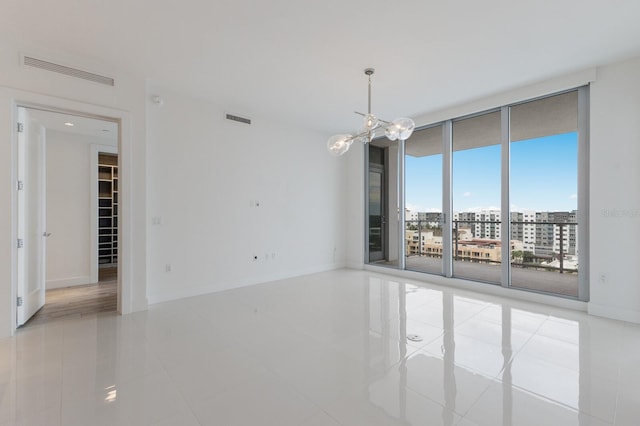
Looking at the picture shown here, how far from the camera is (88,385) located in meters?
2.14

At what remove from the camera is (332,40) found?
301 centimetres

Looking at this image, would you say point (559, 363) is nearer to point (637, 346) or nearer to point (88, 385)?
point (637, 346)

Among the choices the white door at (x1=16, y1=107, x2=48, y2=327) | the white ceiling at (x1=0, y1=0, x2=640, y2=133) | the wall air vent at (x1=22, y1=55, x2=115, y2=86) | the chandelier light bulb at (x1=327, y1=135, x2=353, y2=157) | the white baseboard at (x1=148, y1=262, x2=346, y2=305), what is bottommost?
the white baseboard at (x1=148, y1=262, x2=346, y2=305)

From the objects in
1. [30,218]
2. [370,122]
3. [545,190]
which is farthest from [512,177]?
[30,218]

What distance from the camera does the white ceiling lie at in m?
2.56

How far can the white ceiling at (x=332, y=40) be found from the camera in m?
2.56

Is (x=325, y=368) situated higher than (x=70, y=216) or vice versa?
A: (x=70, y=216)

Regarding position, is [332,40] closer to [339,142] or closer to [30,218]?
[339,142]

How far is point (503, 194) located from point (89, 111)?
5.85 meters

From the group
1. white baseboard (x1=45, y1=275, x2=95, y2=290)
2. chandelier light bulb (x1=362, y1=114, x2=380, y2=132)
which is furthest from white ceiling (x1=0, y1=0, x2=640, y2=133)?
white baseboard (x1=45, y1=275, x2=95, y2=290)

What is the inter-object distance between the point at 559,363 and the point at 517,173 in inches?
124

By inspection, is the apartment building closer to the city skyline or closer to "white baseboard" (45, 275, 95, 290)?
the city skyline

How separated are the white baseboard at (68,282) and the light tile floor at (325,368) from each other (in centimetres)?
221

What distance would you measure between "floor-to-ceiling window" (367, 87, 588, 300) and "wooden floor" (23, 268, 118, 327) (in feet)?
16.2
